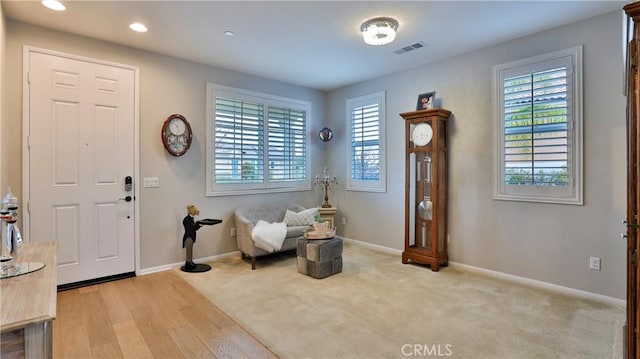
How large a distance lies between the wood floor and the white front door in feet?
1.42

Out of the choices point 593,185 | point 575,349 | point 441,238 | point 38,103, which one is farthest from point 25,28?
point 593,185

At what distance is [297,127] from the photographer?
554cm

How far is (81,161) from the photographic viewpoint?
3.48 meters

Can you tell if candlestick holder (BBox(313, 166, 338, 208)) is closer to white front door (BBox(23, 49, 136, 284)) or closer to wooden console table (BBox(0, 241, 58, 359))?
white front door (BBox(23, 49, 136, 284))

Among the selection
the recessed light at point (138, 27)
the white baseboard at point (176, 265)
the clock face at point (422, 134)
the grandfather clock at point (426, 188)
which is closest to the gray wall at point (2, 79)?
the recessed light at point (138, 27)

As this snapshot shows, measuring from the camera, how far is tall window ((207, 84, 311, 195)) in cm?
453

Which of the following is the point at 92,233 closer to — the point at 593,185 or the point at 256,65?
the point at 256,65

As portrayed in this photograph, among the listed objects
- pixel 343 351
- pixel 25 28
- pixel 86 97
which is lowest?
pixel 343 351

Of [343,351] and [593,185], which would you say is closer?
[343,351]

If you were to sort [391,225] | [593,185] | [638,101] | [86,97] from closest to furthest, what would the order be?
[638,101] → [593,185] → [86,97] → [391,225]

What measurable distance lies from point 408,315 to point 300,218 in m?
2.32

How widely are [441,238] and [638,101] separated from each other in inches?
118

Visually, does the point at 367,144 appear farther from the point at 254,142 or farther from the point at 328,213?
the point at 254,142

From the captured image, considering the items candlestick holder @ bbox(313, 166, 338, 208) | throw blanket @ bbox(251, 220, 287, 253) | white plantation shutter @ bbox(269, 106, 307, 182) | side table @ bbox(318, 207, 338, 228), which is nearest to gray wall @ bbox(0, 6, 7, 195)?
throw blanket @ bbox(251, 220, 287, 253)
